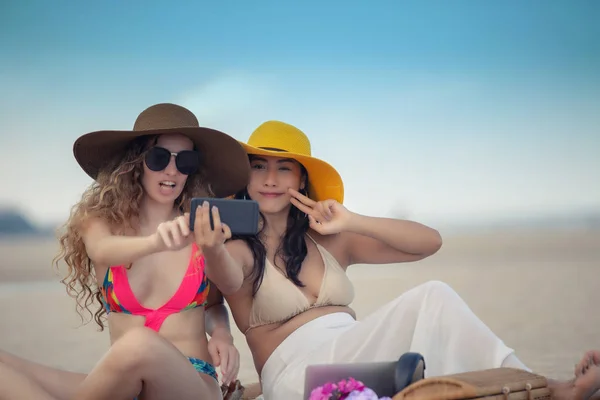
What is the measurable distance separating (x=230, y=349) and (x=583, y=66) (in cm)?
1050

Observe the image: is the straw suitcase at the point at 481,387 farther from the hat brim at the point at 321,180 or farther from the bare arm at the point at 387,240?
the hat brim at the point at 321,180

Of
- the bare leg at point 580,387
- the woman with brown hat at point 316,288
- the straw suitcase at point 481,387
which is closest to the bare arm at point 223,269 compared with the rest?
the woman with brown hat at point 316,288

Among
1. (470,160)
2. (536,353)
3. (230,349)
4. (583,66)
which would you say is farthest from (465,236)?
(230,349)

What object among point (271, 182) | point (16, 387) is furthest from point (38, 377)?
point (271, 182)

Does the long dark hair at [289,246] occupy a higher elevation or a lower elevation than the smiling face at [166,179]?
lower

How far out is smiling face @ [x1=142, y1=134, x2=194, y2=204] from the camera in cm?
279

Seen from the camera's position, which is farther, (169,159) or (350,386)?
(169,159)

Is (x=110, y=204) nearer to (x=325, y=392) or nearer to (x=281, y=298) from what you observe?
(x=281, y=298)

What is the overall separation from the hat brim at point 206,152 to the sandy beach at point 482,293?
2.35 m

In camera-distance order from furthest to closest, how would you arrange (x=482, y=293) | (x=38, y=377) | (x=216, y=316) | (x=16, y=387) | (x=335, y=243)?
(x=482, y=293) → (x=335, y=243) → (x=216, y=316) → (x=38, y=377) → (x=16, y=387)

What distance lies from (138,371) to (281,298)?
2.96 ft

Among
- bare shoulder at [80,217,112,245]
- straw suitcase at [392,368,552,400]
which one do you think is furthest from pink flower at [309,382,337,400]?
bare shoulder at [80,217,112,245]

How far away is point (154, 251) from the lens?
2.40m

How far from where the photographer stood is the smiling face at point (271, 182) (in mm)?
3168
